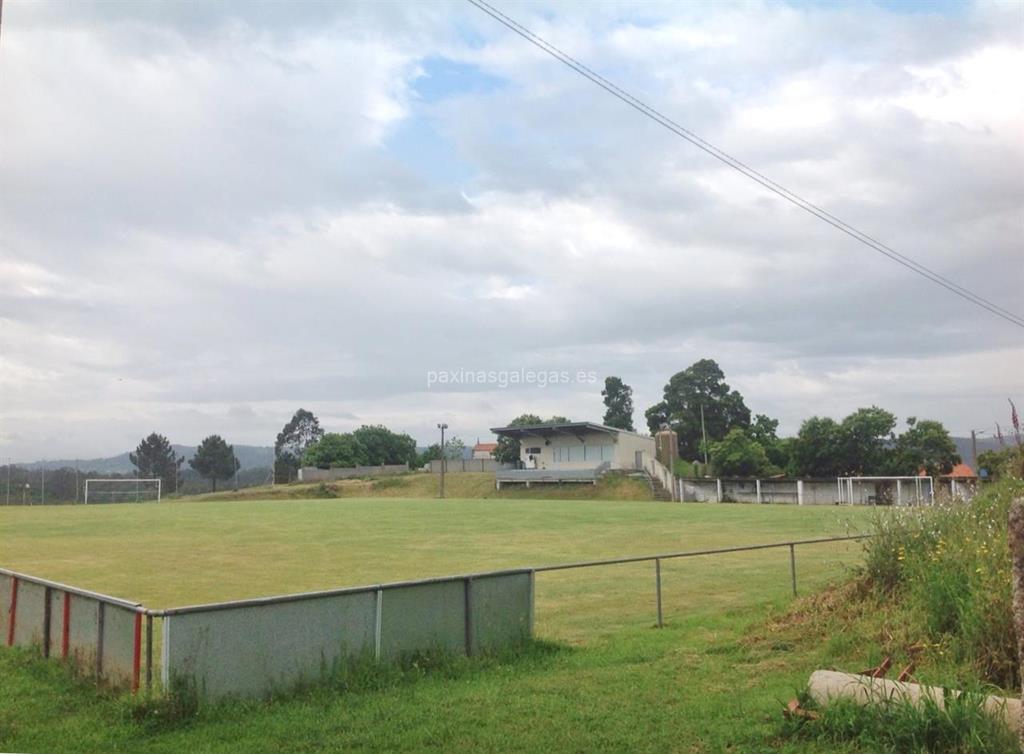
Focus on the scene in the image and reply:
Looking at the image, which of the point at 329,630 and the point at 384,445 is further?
the point at 384,445

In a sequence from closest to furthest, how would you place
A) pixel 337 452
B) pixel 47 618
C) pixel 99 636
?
1. pixel 99 636
2. pixel 47 618
3. pixel 337 452

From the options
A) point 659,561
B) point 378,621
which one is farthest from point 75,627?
point 659,561

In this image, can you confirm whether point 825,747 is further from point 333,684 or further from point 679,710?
point 333,684

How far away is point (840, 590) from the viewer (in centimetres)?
1141

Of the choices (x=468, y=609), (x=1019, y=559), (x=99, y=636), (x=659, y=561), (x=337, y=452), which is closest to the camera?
(x=1019, y=559)

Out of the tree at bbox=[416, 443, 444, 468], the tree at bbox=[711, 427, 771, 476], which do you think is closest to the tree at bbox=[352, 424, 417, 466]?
the tree at bbox=[416, 443, 444, 468]

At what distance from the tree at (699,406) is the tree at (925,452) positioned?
37100mm

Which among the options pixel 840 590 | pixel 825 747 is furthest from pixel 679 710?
pixel 840 590

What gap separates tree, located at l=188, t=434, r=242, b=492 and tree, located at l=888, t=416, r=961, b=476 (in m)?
96.3

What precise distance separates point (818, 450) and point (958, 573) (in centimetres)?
7489

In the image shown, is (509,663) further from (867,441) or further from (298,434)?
(298,434)

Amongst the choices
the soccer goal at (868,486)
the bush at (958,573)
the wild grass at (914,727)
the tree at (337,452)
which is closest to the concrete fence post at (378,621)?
the wild grass at (914,727)

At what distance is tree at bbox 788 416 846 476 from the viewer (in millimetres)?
79250

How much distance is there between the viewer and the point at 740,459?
83.6m
